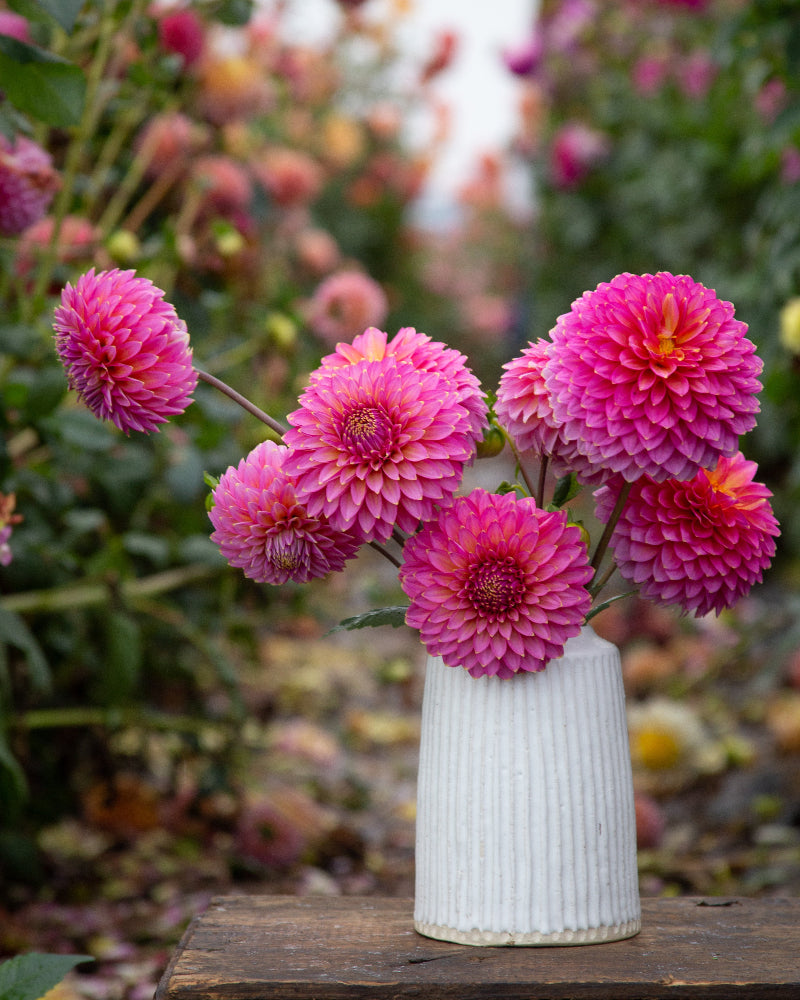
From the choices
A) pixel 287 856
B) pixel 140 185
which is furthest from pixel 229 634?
pixel 140 185

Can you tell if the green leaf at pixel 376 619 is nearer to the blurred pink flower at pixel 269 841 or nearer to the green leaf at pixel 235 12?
the green leaf at pixel 235 12

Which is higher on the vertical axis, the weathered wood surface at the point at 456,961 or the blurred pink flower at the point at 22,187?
the blurred pink flower at the point at 22,187

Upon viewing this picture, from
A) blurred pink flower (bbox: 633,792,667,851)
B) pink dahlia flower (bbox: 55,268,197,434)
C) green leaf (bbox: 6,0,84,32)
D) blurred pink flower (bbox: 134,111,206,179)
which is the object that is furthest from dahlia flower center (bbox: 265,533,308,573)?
blurred pink flower (bbox: 633,792,667,851)

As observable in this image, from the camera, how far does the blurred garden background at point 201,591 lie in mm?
1306

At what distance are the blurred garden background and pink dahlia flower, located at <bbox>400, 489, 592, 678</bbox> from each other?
0.14 metres

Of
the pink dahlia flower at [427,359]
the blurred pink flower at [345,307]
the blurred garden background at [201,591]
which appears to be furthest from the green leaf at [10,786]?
the blurred pink flower at [345,307]

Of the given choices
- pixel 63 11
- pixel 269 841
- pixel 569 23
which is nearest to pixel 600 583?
pixel 63 11

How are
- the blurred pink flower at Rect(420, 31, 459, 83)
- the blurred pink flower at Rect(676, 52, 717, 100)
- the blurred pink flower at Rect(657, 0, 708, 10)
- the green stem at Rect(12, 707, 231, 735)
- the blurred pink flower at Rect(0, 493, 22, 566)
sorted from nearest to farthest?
the blurred pink flower at Rect(0, 493, 22, 566) < the green stem at Rect(12, 707, 231, 735) < the blurred pink flower at Rect(657, 0, 708, 10) < the blurred pink flower at Rect(420, 31, 459, 83) < the blurred pink flower at Rect(676, 52, 717, 100)

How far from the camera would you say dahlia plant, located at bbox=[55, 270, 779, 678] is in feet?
2.26

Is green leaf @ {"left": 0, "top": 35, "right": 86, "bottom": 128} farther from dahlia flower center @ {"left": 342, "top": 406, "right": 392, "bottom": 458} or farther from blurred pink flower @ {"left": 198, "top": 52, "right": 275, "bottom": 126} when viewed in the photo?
blurred pink flower @ {"left": 198, "top": 52, "right": 275, "bottom": 126}

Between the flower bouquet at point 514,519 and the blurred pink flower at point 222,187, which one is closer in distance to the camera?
the flower bouquet at point 514,519

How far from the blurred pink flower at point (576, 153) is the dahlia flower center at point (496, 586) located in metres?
3.29

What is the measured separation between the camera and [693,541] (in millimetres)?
747

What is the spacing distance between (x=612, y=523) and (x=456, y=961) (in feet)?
1.02
